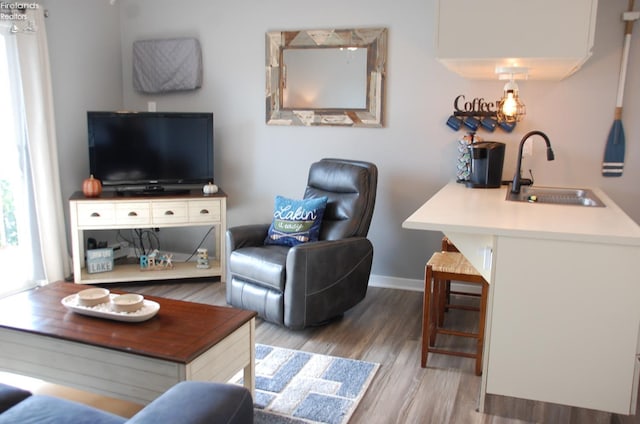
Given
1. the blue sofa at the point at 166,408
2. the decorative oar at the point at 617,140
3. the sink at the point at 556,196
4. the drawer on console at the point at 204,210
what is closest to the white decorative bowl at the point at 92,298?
the blue sofa at the point at 166,408

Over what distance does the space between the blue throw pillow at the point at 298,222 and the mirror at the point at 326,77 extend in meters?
0.83

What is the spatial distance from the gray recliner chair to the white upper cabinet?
110 cm

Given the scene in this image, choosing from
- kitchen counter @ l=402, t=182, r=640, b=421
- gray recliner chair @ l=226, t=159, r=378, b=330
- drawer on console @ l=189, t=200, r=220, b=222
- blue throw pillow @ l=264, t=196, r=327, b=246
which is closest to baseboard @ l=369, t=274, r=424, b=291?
gray recliner chair @ l=226, t=159, r=378, b=330

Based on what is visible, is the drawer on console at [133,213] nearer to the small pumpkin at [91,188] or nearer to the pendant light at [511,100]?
the small pumpkin at [91,188]

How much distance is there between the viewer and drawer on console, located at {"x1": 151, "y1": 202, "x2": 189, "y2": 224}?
13.6 ft

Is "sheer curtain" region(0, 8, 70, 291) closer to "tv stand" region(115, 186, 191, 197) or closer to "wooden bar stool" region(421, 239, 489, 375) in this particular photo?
"tv stand" region(115, 186, 191, 197)

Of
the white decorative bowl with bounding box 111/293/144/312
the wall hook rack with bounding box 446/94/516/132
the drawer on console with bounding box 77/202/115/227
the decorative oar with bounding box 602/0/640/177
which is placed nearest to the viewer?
the white decorative bowl with bounding box 111/293/144/312

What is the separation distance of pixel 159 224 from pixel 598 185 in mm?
3058

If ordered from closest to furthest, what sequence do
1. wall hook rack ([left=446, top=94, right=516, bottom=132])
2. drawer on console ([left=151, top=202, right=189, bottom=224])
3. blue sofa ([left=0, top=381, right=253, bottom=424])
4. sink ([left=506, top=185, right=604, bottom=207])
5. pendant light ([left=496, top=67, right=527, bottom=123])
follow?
blue sofa ([left=0, top=381, right=253, bottom=424]) → sink ([left=506, top=185, right=604, bottom=207]) → pendant light ([left=496, top=67, right=527, bottom=123]) → wall hook rack ([left=446, top=94, right=516, bottom=132]) → drawer on console ([left=151, top=202, right=189, bottom=224])

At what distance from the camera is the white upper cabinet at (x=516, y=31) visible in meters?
2.59

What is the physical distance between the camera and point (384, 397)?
2594 millimetres

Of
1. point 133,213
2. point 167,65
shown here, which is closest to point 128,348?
point 133,213

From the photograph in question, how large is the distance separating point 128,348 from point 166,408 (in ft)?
2.12

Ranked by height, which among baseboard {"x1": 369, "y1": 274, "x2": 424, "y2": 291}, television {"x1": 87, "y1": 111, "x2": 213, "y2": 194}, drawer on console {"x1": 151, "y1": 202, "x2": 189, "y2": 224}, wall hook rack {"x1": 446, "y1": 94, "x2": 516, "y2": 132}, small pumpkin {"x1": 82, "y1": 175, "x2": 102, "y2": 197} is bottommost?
baseboard {"x1": 369, "y1": 274, "x2": 424, "y2": 291}
